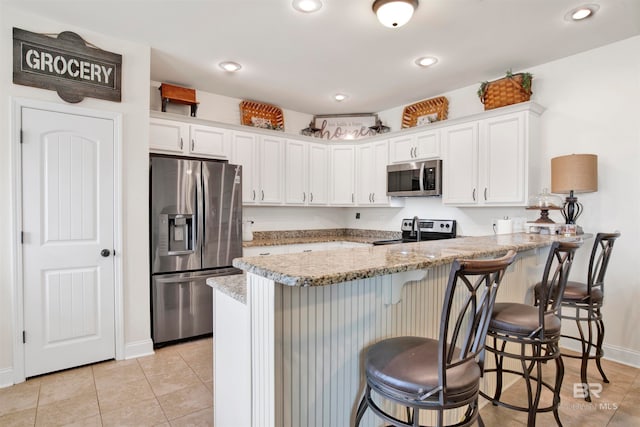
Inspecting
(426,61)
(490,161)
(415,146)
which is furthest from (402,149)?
(426,61)

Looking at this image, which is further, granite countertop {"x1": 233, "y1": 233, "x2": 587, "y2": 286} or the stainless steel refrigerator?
the stainless steel refrigerator

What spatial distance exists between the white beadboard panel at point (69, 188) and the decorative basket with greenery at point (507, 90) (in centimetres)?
368

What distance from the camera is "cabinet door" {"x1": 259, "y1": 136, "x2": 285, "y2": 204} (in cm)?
429

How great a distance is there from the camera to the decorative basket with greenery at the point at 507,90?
3254mm

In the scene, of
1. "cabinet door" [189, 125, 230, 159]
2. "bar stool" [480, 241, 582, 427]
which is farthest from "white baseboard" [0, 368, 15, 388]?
"bar stool" [480, 241, 582, 427]

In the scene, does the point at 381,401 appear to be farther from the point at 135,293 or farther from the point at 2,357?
the point at 2,357

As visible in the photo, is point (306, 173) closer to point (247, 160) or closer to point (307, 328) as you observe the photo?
point (247, 160)

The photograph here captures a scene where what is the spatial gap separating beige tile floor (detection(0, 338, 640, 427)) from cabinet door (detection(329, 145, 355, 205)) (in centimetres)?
279

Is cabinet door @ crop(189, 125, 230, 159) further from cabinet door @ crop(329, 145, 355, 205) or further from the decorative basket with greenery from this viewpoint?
the decorative basket with greenery

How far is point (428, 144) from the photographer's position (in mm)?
4016

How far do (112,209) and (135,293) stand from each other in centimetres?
75

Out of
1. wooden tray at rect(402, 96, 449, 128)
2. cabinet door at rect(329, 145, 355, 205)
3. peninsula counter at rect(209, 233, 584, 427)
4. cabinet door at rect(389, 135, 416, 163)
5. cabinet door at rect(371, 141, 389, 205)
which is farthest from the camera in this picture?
cabinet door at rect(329, 145, 355, 205)

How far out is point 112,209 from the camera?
Result: 9.23ft

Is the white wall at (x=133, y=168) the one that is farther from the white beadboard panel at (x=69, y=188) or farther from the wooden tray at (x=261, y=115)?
the wooden tray at (x=261, y=115)
